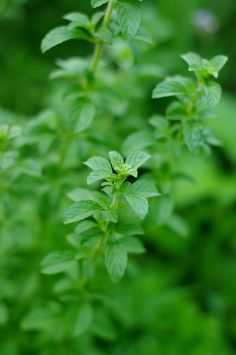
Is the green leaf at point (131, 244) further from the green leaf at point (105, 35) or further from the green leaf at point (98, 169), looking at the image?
the green leaf at point (105, 35)

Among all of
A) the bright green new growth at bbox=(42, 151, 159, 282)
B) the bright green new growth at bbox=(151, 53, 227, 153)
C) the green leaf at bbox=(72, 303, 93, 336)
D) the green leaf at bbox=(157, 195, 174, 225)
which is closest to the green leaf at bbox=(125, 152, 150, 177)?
the bright green new growth at bbox=(42, 151, 159, 282)

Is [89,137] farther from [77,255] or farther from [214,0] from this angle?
[214,0]

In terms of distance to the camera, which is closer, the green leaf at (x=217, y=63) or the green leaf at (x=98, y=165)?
the green leaf at (x=98, y=165)

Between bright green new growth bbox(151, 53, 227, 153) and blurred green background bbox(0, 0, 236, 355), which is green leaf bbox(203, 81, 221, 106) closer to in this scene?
bright green new growth bbox(151, 53, 227, 153)

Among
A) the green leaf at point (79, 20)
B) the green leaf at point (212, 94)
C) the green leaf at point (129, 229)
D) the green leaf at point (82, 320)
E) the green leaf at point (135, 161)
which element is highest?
the green leaf at point (79, 20)

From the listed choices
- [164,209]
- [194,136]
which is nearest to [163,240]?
[164,209]

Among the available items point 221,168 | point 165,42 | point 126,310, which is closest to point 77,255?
point 126,310

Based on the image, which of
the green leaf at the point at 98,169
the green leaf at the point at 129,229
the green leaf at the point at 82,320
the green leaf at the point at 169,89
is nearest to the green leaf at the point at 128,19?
the green leaf at the point at 169,89
